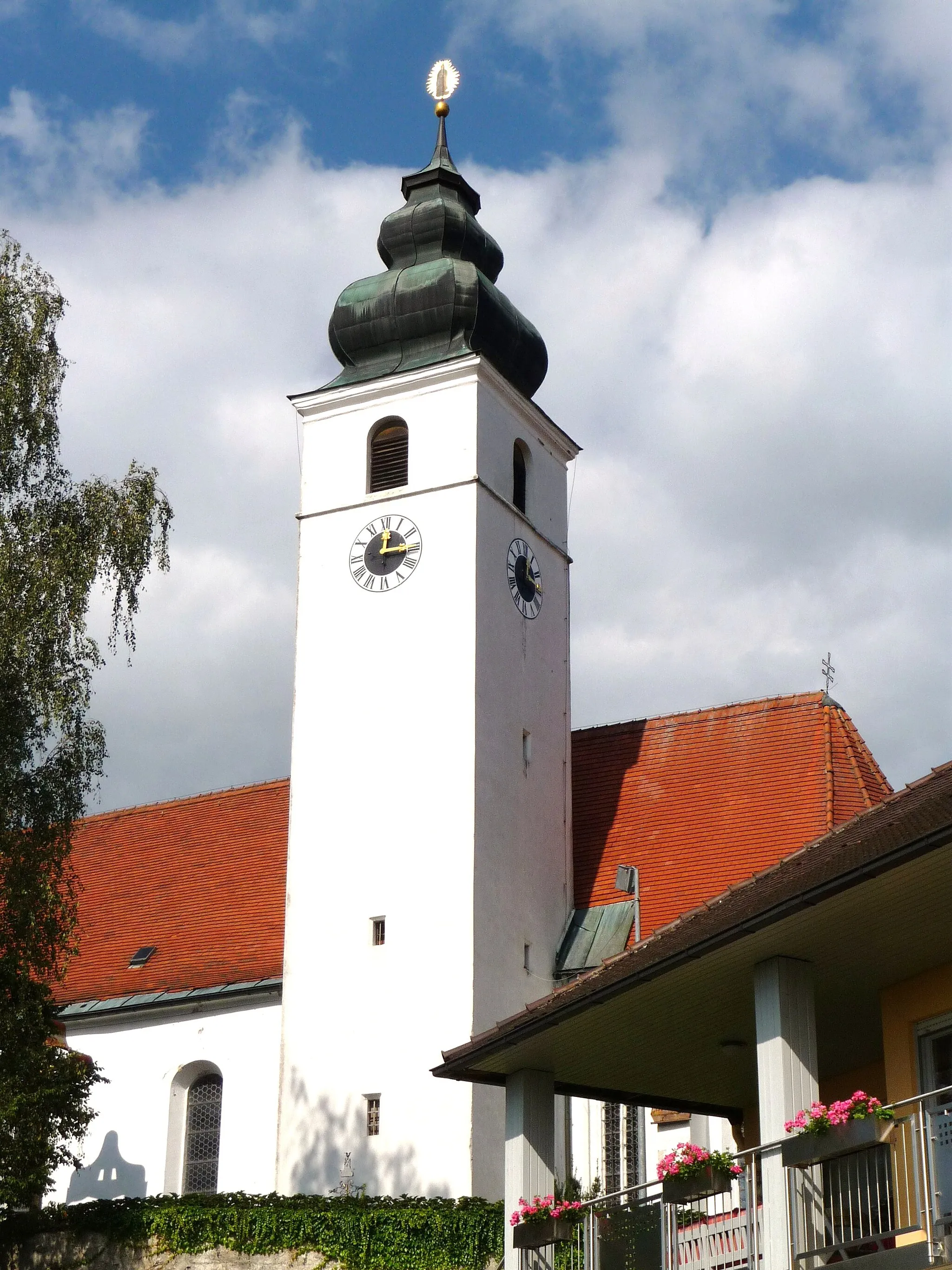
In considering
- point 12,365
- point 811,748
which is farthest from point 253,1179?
point 12,365

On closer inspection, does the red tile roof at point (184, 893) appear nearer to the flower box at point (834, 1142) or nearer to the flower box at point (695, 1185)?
the flower box at point (695, 1185)

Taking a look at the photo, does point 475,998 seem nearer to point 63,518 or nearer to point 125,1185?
point 125,1185

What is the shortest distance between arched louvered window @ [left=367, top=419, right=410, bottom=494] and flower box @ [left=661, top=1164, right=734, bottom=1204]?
16.8 m

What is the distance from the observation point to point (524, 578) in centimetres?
2781

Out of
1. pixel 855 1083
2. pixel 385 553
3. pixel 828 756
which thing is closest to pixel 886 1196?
pixel 855 1083

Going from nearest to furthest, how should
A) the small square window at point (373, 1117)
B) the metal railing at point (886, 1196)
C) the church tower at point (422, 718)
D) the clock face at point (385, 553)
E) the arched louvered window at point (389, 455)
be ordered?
the metal railing at point (886, 1196) < the small square window at point (373, 1117) < the church tower at point (422, 718) < the clock face at point (385, 553) < the arched louvered window at point (389, 455)

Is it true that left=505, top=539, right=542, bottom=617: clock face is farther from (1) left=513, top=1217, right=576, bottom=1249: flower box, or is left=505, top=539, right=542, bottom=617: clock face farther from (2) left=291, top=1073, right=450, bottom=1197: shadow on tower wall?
(1) left=513, top=1217, right=576, bottom=1249: flower box

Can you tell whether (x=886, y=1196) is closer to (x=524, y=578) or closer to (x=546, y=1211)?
(x=546, y=1211)

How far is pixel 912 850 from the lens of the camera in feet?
33.8

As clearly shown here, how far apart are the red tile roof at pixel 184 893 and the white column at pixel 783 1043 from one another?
50.6 ft

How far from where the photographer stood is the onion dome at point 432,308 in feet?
93.2

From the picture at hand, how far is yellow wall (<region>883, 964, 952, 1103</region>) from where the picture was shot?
1227 cm

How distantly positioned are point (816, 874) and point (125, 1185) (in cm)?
1834

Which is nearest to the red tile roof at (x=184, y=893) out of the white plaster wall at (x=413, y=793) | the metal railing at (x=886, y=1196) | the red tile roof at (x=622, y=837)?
the red tile roof at (x=622, y=837)
